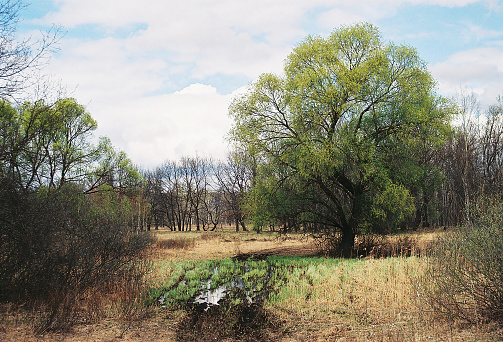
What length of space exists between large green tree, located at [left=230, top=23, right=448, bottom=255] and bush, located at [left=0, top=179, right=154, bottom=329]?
418 inches

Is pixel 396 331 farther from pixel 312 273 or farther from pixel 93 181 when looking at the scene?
pixel 93 181

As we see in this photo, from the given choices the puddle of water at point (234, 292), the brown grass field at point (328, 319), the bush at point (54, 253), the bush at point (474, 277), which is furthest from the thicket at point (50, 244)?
the bush at point (474, 277)

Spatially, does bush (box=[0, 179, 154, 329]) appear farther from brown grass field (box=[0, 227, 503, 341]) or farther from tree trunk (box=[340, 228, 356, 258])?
tree trunk (box=[340, 228, 356, 258])

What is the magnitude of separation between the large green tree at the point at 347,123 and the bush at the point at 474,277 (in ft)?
33.7

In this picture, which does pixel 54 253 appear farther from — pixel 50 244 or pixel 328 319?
pixel 328 319

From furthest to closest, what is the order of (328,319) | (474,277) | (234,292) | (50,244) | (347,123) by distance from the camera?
1. (347,123)
2. (234,292)
3. (50,244)
4. (328,319)
5. (474,277)

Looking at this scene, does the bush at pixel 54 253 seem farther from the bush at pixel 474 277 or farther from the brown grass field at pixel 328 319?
the bush at pixel 474 277

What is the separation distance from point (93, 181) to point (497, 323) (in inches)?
1261

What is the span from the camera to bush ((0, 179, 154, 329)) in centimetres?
884

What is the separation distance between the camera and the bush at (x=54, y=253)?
8.84m

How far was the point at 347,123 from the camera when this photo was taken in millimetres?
20484

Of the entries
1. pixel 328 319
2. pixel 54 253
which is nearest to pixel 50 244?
pixel 54 253

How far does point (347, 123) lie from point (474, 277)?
1412cm

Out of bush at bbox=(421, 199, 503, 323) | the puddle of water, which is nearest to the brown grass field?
bush at bbox=(421, 199, 503, 323)
